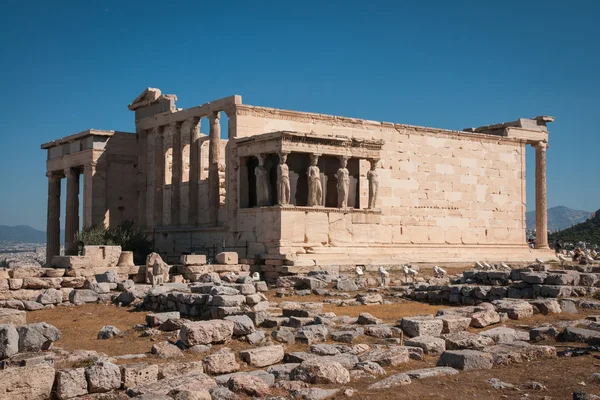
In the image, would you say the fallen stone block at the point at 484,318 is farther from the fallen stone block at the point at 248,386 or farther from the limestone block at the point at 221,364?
the fallen stone block at the point at 248,386

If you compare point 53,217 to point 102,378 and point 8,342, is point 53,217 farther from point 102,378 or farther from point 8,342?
point 102,378

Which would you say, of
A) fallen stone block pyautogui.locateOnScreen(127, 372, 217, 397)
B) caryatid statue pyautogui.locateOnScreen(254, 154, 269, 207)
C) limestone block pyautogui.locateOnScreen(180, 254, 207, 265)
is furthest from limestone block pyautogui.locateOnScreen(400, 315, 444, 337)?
caryatid statue pyautogui.locateOnScreen(254, 154, 269, 207)

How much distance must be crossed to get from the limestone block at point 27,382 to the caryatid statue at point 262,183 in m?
17.0

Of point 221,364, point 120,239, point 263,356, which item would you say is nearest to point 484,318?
point 263,356

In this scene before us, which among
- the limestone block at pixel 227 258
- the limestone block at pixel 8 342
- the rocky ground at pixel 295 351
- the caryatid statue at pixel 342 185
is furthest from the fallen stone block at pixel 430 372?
the caryatid statue at pixel 342 185

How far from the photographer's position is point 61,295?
1797cm

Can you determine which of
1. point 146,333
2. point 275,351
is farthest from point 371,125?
point 275,351

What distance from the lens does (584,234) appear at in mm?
58031

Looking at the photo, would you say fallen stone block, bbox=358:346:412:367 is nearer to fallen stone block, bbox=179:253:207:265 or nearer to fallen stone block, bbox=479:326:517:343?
fallen stone block, bbox=479:326:517:343

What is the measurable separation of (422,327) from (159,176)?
19453 mm

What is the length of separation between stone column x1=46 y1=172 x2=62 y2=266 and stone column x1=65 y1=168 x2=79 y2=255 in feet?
3.47

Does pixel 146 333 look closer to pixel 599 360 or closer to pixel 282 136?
pixel 599 360

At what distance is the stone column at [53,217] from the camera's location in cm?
3209

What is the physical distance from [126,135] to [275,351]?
2209 cm
